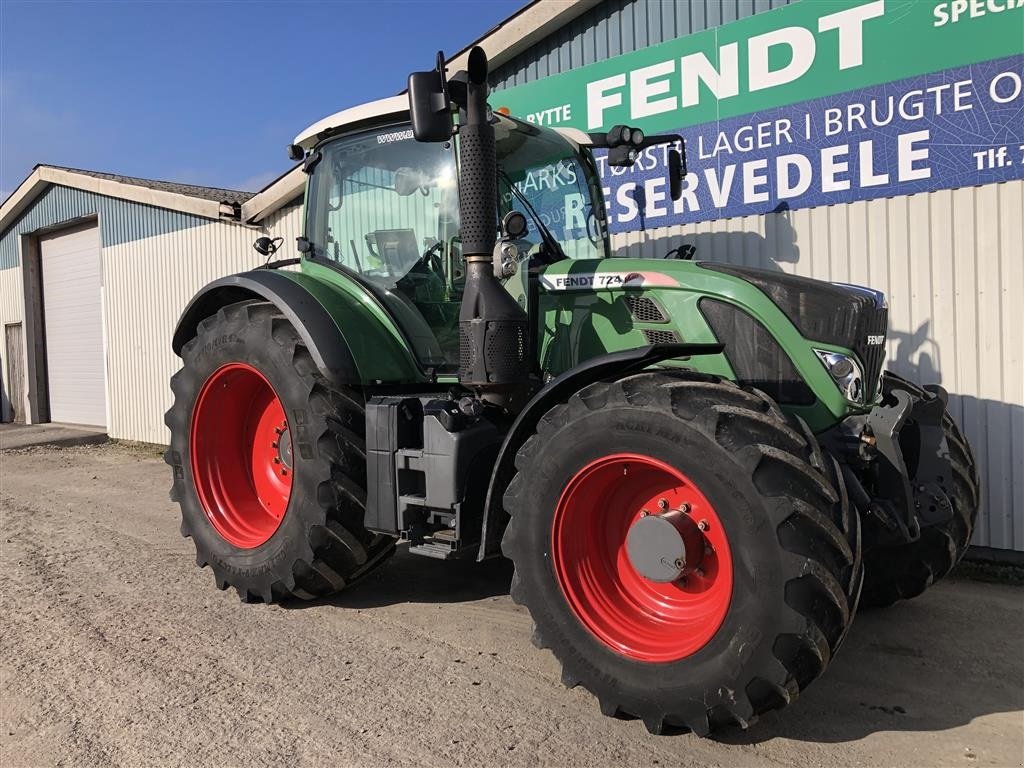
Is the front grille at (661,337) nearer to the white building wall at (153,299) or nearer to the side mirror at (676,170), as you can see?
the side mirror at (676,170)

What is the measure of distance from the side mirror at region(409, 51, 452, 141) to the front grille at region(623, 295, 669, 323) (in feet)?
3.58

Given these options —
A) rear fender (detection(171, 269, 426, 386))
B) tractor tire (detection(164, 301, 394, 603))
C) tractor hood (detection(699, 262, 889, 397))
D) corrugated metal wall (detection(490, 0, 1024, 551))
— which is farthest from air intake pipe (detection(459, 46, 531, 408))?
corrugated metal wall (detection(490, 0, 1024, 551))

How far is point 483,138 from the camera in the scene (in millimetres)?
3438

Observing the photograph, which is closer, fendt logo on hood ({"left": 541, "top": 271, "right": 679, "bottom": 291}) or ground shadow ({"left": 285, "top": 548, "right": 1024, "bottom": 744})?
ground shadow ({"left": 285, "top": 548, "right": 1024, "bottom": 744})

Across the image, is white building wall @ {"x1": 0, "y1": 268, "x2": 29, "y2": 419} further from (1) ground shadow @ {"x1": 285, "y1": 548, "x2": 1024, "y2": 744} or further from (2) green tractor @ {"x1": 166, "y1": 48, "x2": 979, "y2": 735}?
(1) ground shadow @ {"x1": 285, "y1": 548, "x2": 1024, "y2": 744}

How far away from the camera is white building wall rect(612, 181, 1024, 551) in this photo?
16.3 feet

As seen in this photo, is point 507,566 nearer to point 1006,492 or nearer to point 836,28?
point 1006,492

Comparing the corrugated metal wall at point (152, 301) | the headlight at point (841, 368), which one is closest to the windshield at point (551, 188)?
the headlight at point (841, 368)

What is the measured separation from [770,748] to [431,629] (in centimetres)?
174

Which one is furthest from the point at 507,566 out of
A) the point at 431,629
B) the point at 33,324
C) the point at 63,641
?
the point at 33,324

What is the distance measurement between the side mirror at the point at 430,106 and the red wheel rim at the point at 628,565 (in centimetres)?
150

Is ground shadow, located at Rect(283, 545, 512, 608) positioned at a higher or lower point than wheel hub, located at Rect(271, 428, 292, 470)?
lower

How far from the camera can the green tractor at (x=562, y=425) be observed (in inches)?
106

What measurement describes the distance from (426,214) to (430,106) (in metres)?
0.93
